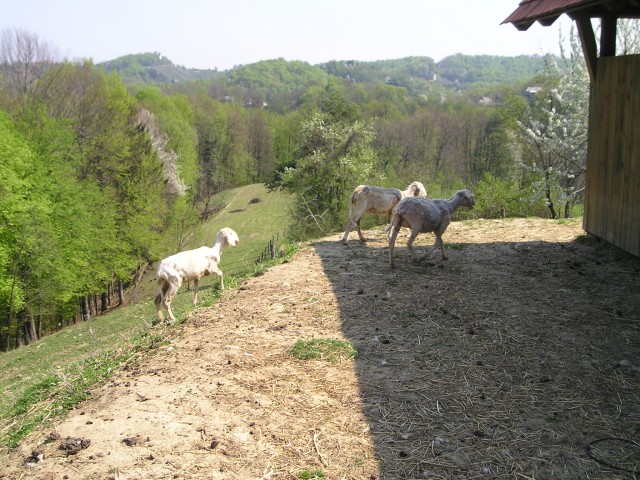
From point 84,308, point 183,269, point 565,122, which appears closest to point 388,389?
point 183,269

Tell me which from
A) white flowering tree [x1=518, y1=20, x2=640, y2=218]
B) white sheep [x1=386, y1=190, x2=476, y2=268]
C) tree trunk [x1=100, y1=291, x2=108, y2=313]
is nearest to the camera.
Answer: white sheep [x1=386, y1=190, x2=476, y2=268]

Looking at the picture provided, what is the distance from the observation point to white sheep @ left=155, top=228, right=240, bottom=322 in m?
10.0

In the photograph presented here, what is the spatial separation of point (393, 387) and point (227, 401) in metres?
1.73

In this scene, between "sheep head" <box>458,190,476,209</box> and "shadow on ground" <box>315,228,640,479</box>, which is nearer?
"shadow on ground" <box>315,228,640,479</box>

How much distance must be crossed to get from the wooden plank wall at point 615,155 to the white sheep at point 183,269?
289 inches

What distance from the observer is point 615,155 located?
32.5 ft

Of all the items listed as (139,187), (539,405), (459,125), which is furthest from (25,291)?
(459,125)

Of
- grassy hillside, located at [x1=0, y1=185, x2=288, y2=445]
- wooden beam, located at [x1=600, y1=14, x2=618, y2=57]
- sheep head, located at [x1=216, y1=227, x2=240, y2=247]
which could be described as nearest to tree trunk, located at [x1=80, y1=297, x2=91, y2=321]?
grassy hillside, located at [x1=0, y1=185, x2=288, y2=445]

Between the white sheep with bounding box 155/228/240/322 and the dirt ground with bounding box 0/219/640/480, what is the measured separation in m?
1.36

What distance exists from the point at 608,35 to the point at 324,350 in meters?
8.25

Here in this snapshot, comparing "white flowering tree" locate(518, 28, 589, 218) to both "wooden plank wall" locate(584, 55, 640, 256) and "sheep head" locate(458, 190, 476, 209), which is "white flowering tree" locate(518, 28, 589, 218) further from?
"sheep head" locate(458, 190, 476, 209)

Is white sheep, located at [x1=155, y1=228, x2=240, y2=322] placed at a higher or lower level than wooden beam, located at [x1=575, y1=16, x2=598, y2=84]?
lower

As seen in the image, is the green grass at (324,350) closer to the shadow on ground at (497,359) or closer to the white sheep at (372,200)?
the shadow on ground at (497,359)

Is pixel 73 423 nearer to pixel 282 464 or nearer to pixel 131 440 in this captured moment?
pixel 131 440
